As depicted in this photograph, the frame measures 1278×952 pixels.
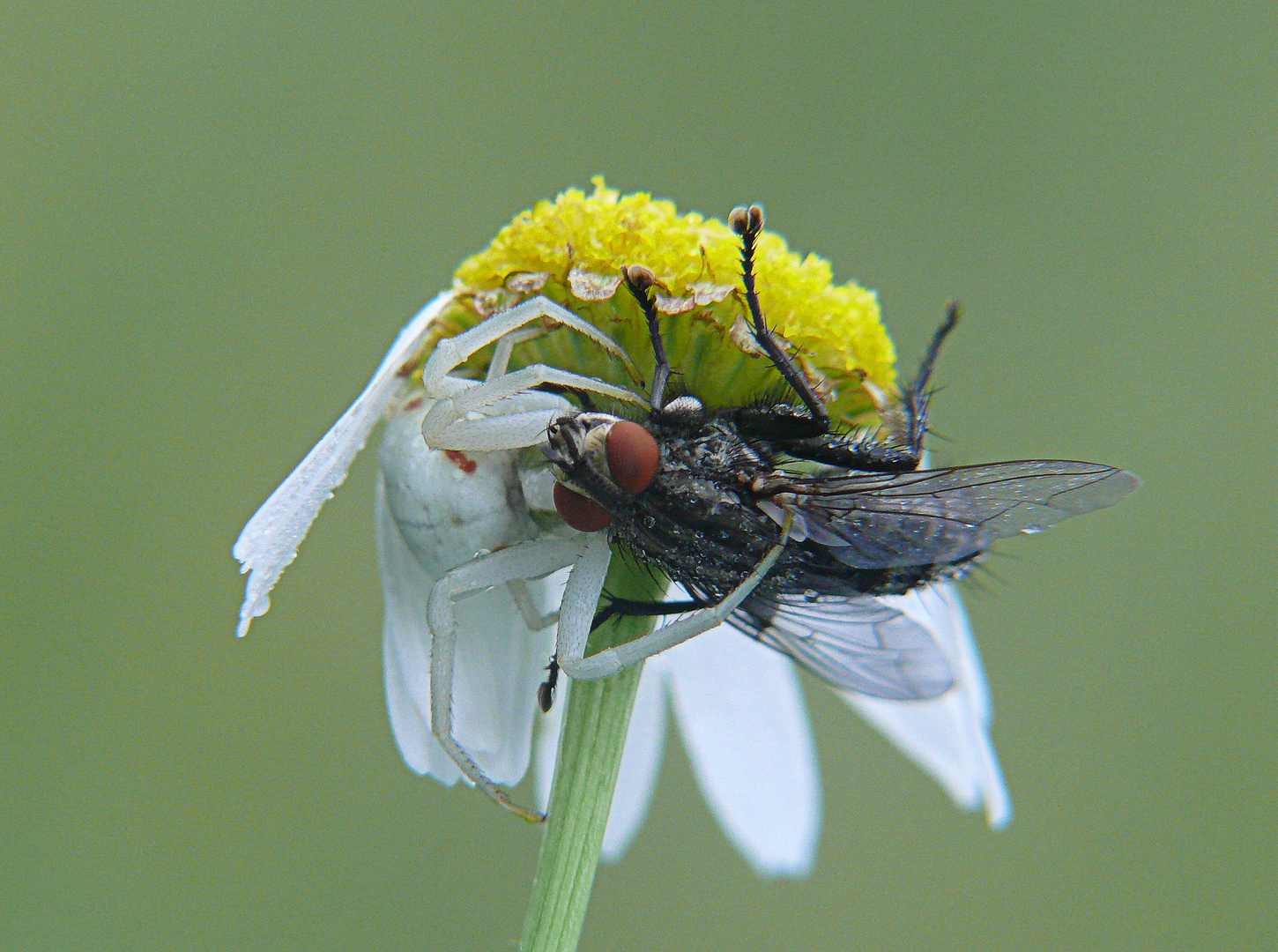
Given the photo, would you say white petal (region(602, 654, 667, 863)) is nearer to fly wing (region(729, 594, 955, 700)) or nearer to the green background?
fly wing (region(729, 594, 955, 700))

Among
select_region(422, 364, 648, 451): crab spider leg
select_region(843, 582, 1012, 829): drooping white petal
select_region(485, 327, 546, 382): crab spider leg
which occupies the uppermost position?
select_region(485, 327, 546, 382): crab spider leg

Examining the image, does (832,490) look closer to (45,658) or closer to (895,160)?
(45,658)

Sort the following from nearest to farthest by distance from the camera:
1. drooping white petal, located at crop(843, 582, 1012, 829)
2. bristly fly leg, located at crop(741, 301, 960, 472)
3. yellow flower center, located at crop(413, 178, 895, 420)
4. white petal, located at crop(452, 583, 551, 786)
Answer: bristly fly leg, located at crop(741, 301, 960, 472) < yellow flower center, located at crop(413, 178, 895, 420) < white petal, located at crop(452, 583, 551, 786) < drooping white petal, located at crop(843, 582, 1012, 829)

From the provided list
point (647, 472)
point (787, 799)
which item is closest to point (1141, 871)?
point (787, 799)

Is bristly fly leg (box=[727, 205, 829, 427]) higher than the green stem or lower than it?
higher

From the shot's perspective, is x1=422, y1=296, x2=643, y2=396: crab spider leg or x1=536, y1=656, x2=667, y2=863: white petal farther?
x1=536, y1=656, x2=667, y2=863: white petal

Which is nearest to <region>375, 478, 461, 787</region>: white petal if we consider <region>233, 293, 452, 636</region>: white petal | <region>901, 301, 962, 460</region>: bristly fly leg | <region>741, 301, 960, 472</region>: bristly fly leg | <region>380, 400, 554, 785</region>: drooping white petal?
<region>380, 400, 554, 785</region>: drooping white petal

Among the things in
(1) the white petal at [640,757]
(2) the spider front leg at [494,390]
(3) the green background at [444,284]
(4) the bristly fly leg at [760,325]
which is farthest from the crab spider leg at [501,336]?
(3) the green background at [444,284]

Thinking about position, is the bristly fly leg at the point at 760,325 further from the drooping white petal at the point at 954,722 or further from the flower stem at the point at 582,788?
the drooping white petal at the point at 954,722
